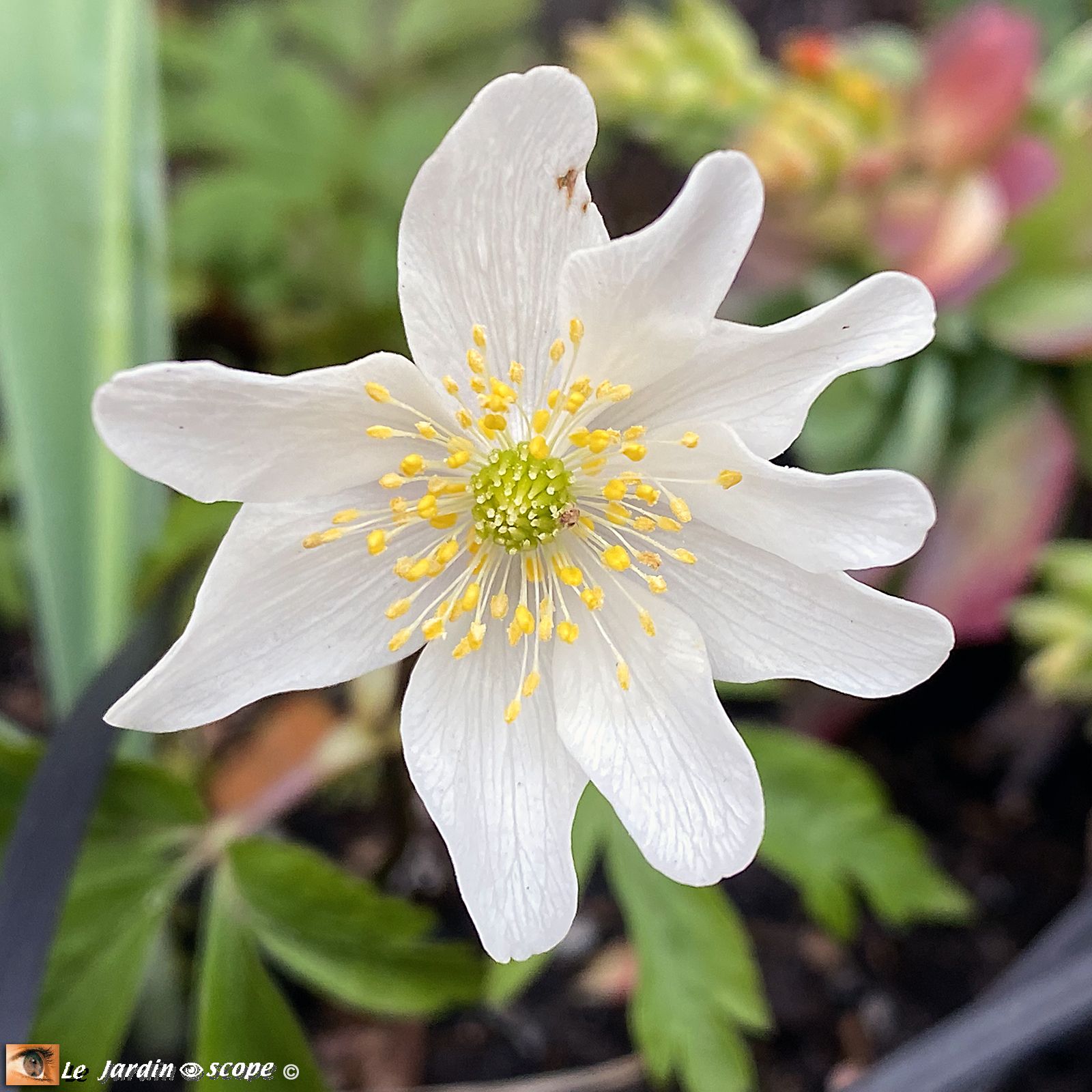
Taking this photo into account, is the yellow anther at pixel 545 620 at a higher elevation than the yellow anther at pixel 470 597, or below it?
below

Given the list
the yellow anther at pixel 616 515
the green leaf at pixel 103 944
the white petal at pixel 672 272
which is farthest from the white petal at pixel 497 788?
the green leaf at pixel 103 944

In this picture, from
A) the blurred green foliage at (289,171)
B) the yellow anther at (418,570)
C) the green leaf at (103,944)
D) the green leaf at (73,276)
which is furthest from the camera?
the blurred green foliage at (289,171)

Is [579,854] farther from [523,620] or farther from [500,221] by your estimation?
[500,221]

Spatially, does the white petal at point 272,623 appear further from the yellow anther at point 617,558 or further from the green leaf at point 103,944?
the green leaf at point 103,944

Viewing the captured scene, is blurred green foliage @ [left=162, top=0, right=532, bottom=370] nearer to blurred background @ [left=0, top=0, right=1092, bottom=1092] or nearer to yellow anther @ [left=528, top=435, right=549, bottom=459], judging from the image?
blurred background @ [left=0, top=0, right=1092, bottom=1092]

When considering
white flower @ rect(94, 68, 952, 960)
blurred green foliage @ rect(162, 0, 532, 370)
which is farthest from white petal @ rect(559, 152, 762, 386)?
blurred green foliage @ rect(162, 0, 532, 370)

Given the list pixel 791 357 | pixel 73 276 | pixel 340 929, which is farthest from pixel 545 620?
pixel 73 276
